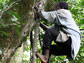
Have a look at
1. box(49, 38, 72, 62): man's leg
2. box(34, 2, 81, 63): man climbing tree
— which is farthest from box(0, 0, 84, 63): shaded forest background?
box(49, 38, 72, 62): man's leg

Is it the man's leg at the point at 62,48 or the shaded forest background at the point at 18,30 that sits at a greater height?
the shaded forest background at the point at 18,30

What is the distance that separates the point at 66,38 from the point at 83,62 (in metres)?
2.16

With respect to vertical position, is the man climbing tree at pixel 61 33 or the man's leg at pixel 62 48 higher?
the man climbing tree at pixel 61 33

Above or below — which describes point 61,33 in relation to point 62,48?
above

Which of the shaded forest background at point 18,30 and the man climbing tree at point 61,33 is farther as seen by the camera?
the man climbing tree at point 61,33

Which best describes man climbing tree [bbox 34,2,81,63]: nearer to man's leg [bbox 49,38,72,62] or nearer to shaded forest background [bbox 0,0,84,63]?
man's leg [bbox 49,38,72,62]

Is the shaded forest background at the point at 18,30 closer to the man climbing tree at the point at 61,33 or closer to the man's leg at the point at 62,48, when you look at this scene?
the man climbing tree at the point at 61,33

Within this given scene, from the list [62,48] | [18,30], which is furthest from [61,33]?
[18,30]

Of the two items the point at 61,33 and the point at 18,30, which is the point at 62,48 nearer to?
the point at 61,33

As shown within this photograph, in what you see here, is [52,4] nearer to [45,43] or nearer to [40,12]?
[40,12]

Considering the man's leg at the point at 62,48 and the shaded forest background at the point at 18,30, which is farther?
the man's leg at the point at 62,48

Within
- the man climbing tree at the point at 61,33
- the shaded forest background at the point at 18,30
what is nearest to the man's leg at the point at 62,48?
the man climbing tree at the point at 61,33

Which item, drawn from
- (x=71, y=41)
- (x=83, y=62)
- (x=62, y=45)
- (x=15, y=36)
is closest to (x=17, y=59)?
(x=15, y=36)

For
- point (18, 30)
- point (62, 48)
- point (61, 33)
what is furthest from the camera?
point (62, 48)
